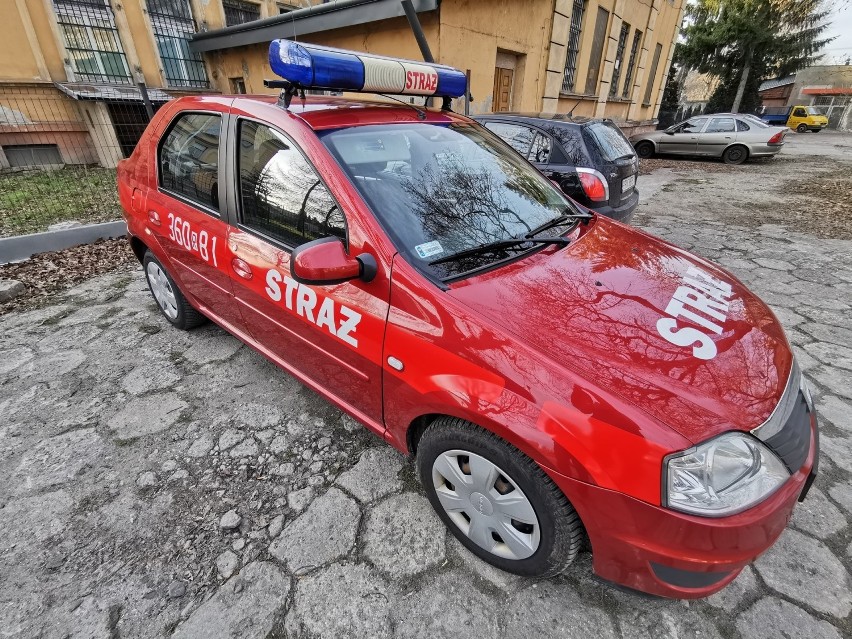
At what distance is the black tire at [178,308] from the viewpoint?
2.90 meters

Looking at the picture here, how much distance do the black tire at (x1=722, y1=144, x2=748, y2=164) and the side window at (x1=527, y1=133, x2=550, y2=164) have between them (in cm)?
1042

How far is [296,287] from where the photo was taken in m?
1.84

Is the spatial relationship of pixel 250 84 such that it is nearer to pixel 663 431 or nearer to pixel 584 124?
pixel 584 124

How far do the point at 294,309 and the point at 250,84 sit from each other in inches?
485

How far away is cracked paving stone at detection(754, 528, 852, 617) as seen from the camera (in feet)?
4.93

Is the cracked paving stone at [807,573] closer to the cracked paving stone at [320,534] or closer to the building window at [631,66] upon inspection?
the cracked paving stone at [320,534]

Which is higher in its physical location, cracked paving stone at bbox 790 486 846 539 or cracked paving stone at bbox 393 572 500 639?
cracked paving stone at bbox 790 486 846 539

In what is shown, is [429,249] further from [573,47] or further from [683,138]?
[683,138]

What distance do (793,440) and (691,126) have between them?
1405 cm

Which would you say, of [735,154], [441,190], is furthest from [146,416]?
[735,154]

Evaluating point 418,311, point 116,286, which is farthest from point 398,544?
point 116,286

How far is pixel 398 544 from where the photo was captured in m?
1.72

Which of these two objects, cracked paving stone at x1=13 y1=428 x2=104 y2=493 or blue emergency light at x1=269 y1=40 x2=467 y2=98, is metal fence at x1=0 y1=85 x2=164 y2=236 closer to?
cracked paving stone at x1=13 y1=428 x2=104 y2=493

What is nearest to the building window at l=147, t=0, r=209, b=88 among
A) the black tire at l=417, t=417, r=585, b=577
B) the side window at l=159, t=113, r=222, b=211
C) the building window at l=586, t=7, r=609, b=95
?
Result: the building window at l=586, t=7, r=609, b=95
